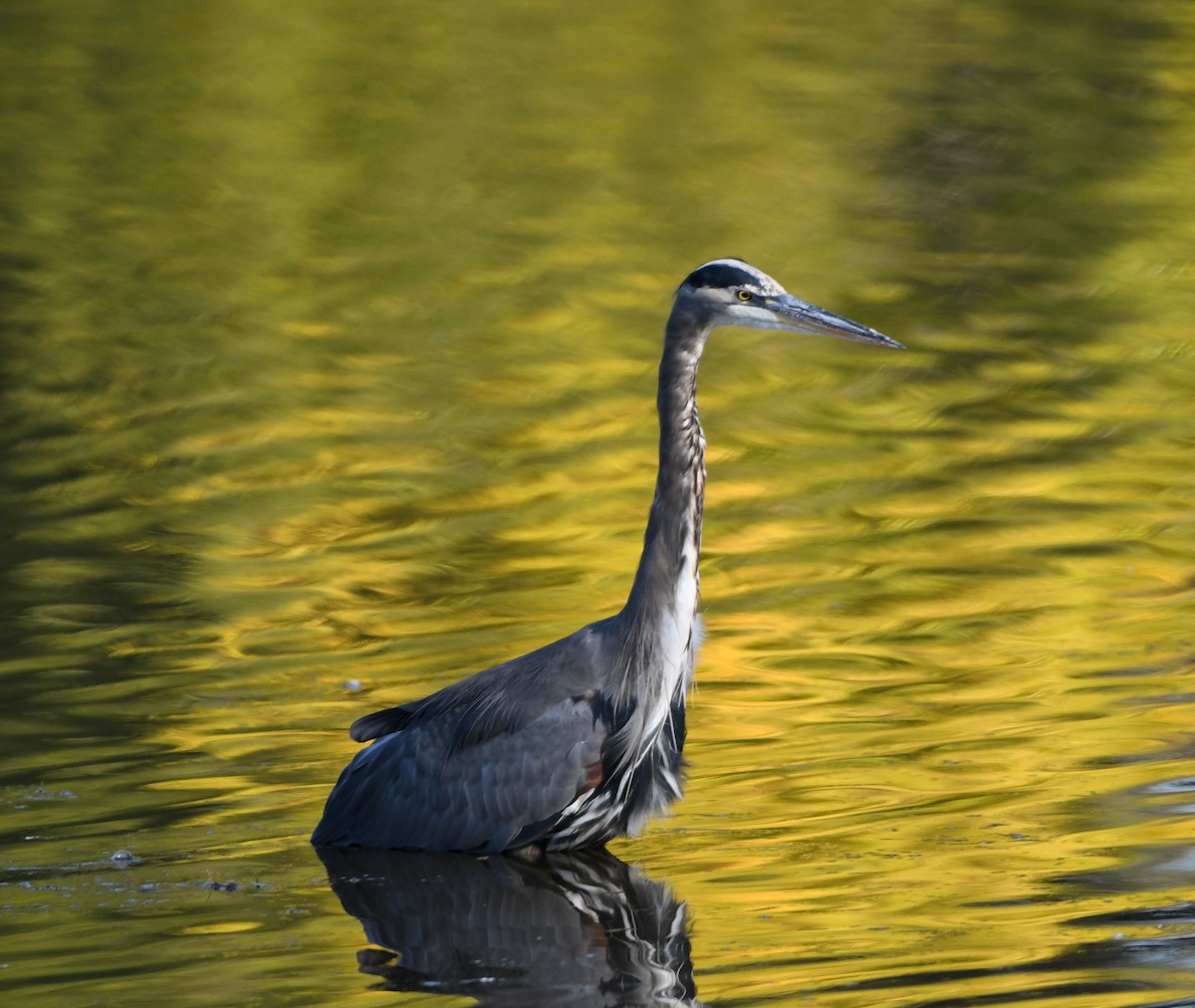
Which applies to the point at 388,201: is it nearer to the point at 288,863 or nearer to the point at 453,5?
the point at 453,5

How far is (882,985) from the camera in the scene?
6309mm

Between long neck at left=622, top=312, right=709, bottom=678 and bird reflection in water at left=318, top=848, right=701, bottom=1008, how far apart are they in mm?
863

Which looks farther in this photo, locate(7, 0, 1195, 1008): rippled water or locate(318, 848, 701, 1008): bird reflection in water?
locate(7, 0, 1195, 1008): rippled water

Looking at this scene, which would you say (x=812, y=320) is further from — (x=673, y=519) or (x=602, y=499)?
(x=602, y=499)

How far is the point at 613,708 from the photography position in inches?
310

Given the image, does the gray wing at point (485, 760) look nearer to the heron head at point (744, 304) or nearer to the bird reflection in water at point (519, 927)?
the bird reflection in water at point (519, 927)

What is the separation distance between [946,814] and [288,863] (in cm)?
242

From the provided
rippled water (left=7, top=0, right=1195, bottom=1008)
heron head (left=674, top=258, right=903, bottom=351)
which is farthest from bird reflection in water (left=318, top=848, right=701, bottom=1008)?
heron head (left=674, top=258, right=903, bottom=351)

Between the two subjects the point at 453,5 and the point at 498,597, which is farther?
the point at 453,5

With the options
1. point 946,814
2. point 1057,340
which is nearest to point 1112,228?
point 1057,340

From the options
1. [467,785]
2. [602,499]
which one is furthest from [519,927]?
[602,499]

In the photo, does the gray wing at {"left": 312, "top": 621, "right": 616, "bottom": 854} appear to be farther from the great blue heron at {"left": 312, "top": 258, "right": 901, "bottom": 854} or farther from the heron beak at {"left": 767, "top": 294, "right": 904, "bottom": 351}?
the heron beak at {"left": 767, "top": 294, "right": 904, "bottom": 351}

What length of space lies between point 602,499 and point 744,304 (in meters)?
4.70

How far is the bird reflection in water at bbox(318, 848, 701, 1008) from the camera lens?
21.9ft
